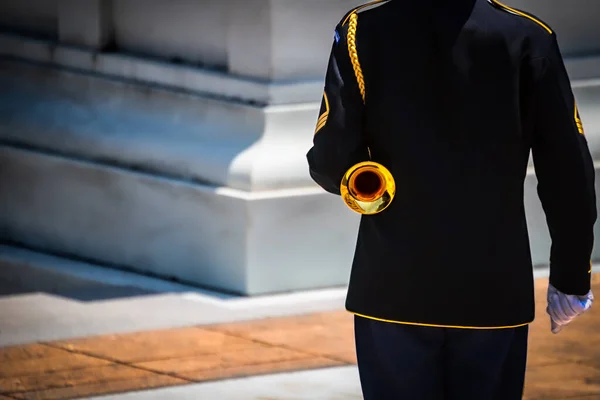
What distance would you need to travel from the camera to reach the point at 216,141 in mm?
5836

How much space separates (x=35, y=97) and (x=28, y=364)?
6.51ft

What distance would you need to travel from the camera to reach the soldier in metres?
3.10

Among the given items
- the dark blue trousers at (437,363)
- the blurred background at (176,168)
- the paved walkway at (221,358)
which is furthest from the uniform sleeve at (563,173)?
the blurred background at (176,168)

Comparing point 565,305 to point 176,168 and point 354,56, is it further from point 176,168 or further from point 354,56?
point 176,168

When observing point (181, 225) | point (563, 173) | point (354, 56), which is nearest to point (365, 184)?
point (354, 56)

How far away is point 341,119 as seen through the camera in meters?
3.16

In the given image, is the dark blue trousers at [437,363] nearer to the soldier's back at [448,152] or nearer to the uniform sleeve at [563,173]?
the soldier's back at [448,152]

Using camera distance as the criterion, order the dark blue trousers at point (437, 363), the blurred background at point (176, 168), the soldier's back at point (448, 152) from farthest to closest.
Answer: the blurred background at point (176, 168) → the dark blue trousers at point (437, 363) → the soldier's back at point (448, 152)

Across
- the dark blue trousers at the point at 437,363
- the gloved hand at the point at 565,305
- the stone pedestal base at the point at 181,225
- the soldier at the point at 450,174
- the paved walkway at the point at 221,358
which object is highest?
the soldier at the point at 450,174

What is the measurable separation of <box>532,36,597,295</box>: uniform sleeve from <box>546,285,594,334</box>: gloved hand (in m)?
0.02

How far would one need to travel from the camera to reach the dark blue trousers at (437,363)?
3221 mm

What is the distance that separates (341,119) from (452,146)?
0.87ft

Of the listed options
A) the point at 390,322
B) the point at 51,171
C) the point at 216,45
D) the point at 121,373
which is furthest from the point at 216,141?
the point at 390,322

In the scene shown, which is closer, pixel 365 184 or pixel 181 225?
pixel 365 184
